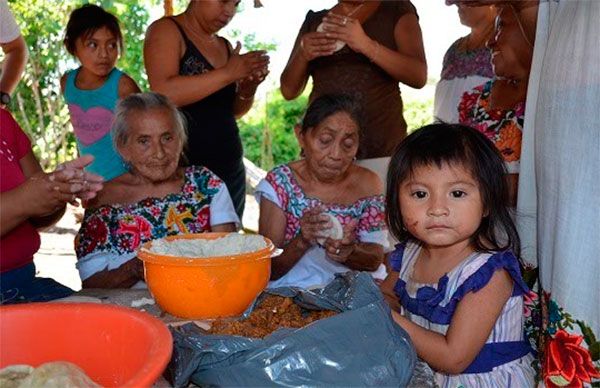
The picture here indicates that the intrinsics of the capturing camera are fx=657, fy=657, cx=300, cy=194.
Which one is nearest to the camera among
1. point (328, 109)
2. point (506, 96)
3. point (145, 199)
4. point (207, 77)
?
point (506, 96)

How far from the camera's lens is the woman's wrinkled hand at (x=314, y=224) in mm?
2164

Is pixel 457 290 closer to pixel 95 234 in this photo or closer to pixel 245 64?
pixel 95 234

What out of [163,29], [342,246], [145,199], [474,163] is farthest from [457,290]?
[163,29]

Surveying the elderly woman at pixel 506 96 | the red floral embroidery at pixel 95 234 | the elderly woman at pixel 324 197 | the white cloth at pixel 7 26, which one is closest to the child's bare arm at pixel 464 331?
the elderly woman at pixel 506 96

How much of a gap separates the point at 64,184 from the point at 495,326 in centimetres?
111

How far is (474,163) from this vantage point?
1.54 metres

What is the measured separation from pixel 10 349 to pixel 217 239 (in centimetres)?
70

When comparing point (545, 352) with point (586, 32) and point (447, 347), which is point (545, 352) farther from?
point (586, 32)

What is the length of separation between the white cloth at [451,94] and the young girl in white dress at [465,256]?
4.81 feet

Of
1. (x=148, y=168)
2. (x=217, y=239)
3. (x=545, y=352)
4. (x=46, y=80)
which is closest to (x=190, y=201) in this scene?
(x=148, y=168)

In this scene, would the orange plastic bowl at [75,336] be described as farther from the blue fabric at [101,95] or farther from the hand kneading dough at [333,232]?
the blue fabric at [101,95]

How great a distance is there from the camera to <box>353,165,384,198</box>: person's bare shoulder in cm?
247

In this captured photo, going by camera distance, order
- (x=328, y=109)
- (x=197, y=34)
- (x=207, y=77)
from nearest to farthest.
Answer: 1. (x=328, y=109)
2. (x=207, y=77)
3. (x=197, y=34)

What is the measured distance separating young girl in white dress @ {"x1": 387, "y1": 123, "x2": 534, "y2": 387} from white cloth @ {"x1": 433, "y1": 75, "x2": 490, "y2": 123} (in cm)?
147
